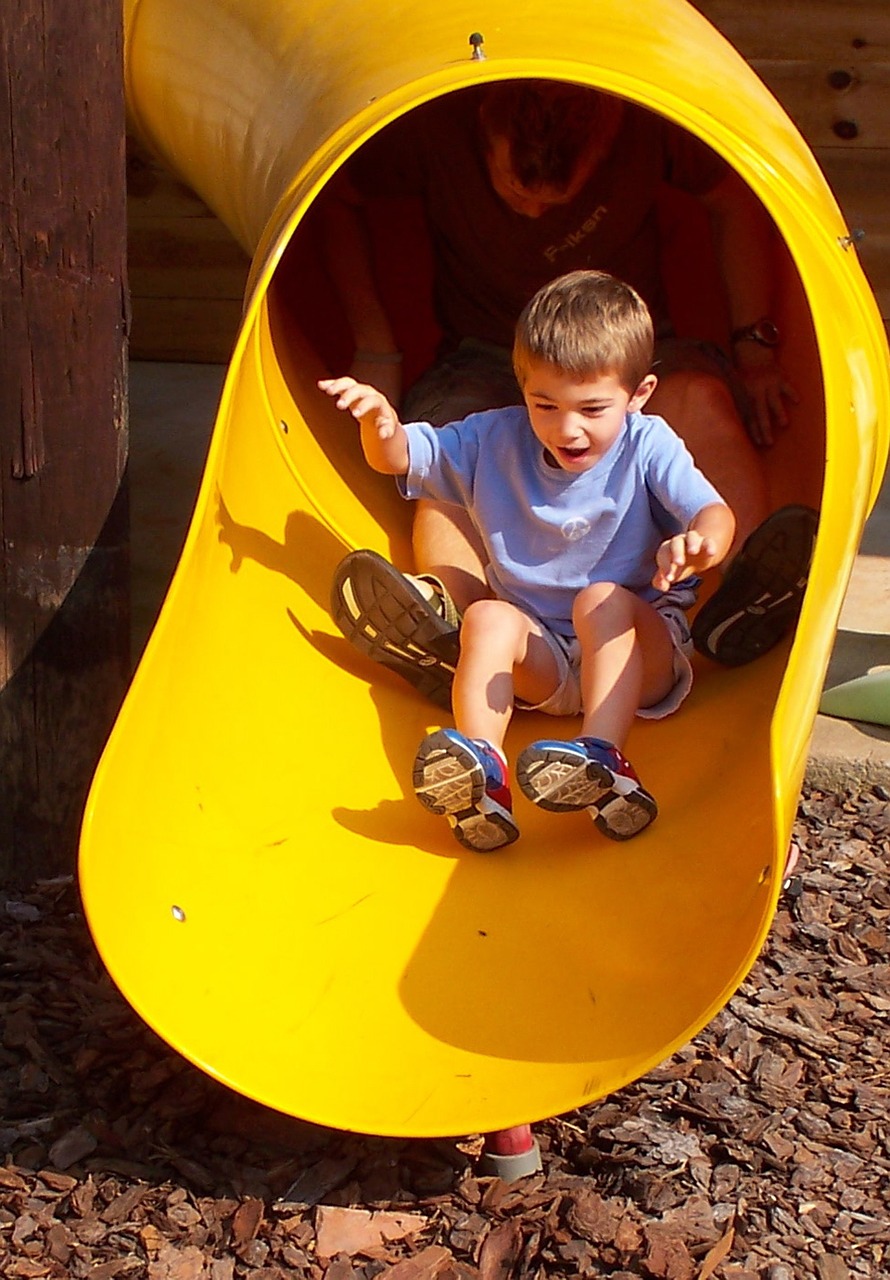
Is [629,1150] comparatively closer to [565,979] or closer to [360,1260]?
[565,979]

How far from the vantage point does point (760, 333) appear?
341cm

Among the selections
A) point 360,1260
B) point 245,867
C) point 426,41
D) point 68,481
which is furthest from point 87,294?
point 360,1260

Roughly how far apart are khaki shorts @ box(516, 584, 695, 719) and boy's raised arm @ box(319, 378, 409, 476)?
0.40 metres

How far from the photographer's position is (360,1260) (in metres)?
2.20

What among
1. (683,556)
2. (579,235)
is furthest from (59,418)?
(579,235)

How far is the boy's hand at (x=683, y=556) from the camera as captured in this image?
2537 mm

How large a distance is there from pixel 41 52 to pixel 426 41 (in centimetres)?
64

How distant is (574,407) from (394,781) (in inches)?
26.6

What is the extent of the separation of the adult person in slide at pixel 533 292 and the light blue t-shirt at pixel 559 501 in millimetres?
137

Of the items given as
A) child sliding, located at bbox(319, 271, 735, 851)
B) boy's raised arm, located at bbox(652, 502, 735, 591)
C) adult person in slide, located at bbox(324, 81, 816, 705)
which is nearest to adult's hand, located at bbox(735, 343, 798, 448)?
adult person in slide, located at bbox(324, 81, 816, 705)

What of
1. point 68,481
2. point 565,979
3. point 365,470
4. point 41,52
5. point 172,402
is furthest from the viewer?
point 172,402

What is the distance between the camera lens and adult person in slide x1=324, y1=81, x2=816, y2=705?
9.37 ft

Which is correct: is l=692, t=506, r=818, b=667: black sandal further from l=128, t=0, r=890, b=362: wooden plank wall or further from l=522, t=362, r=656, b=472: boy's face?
l=128, t=0, r=890, b=362: wooden plank wall

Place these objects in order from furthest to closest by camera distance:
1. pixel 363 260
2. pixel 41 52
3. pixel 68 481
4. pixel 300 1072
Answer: pixel 363 260
pixel 68 481
pixel 41 52
pixel 300 1072
